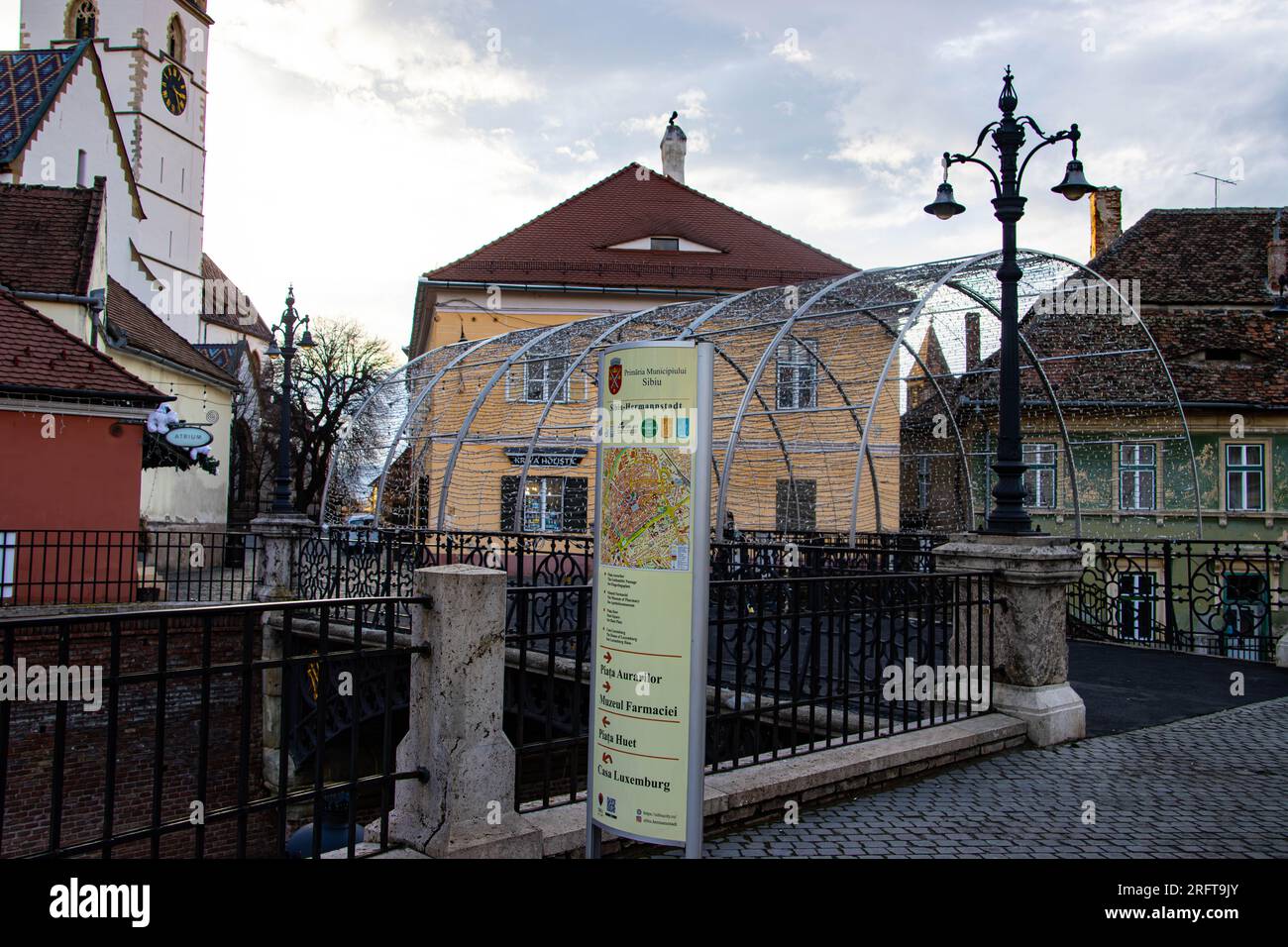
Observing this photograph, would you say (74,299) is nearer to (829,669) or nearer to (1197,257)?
(829,669)

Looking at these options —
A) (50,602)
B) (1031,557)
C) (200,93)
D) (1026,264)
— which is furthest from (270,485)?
(1031,557)

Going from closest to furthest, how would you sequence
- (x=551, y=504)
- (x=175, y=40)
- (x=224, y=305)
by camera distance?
(x=551, y=504) < (x=175, y=40) < (x=224, y=305)

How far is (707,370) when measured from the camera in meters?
3.95

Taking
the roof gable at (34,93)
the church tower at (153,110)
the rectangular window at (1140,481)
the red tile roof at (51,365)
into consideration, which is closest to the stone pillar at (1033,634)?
the red tile roof at (51,365)

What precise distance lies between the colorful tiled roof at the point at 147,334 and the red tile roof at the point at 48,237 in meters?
4.39

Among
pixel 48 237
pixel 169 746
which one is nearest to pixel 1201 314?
pixel 169 746

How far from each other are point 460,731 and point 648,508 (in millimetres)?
1402

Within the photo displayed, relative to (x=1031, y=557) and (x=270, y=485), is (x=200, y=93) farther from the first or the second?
(x=1031, y=557)

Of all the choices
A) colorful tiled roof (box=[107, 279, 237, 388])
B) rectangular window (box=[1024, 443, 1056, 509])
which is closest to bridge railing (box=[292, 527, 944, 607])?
rectangular window (box=[1024, 443, 1056, 509])

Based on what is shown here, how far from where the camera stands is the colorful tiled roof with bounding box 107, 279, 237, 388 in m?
29.1

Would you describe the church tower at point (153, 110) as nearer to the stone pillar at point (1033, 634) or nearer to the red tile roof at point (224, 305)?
the red tile roof at point (224, 305)

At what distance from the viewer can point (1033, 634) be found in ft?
25.4

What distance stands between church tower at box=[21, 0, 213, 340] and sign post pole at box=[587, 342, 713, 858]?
1773 inches
